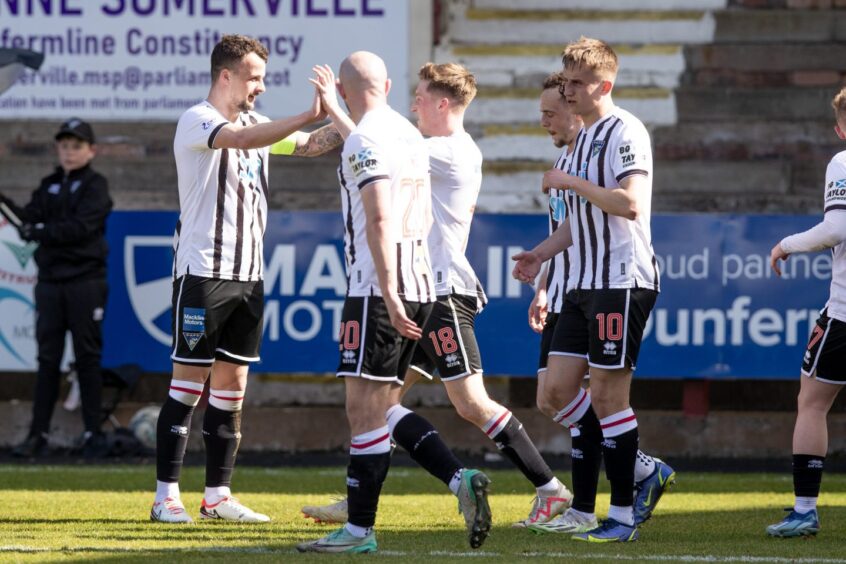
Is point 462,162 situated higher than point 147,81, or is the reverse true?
point 147,81

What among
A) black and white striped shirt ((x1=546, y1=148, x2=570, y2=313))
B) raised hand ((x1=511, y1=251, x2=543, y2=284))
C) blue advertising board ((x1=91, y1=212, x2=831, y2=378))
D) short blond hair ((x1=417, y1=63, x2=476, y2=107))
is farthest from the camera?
blue advertising board ((x1=91, y1=212, x2=831, y2=378))

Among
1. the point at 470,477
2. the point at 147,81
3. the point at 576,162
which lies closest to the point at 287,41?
the point at 147,81

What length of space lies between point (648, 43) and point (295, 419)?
533 centimetres

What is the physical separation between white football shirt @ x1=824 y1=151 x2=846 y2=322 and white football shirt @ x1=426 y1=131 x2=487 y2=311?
164 cm

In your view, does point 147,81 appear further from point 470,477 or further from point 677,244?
point 470,477

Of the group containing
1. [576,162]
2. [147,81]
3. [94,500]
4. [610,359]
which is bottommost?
[94,500]

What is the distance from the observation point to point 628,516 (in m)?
Result: 6.41

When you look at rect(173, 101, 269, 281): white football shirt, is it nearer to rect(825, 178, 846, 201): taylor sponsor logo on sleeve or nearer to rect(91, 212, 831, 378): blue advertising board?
rect(825, 178, 846, 201): taylor sponsor logo on sleeve

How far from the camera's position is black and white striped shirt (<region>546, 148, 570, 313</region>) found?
7344 mm

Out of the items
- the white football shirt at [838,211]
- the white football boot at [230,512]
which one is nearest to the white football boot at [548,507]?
the white football boot at [230,512]

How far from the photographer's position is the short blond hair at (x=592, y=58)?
646cm

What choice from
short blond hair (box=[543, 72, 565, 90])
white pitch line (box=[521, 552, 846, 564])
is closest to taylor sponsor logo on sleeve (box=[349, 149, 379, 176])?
white pitch line (box=[521, 552, 846, 564])

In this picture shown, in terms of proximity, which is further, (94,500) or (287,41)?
(287,41)

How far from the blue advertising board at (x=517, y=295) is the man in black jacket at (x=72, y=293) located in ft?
1.43
